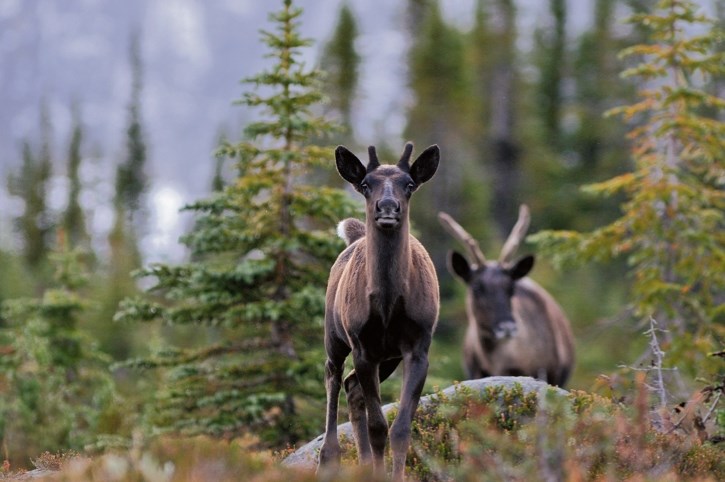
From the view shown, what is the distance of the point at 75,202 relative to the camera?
241 feet

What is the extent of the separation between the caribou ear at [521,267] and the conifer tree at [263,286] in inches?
122

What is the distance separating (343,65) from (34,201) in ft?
123

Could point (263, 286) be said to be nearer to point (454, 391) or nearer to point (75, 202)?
point (454, 391)

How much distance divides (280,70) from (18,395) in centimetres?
824

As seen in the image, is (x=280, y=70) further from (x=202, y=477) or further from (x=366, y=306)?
(x=202, y=477)

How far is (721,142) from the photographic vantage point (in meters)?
15.7

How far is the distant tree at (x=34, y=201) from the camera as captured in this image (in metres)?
69.3

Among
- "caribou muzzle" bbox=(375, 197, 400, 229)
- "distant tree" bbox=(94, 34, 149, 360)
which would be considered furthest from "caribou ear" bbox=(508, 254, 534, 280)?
"distant tree" bbox=(94, 34, 149, 360)

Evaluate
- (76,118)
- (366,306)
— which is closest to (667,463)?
(366,306)

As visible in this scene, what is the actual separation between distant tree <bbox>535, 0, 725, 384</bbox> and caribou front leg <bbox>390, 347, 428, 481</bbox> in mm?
8059

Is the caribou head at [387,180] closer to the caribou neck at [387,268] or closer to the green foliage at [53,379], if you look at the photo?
the caribou neck at [387,268]

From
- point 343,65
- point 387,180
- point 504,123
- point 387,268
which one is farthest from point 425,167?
point 504,123

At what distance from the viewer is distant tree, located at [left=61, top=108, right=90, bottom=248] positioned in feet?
231

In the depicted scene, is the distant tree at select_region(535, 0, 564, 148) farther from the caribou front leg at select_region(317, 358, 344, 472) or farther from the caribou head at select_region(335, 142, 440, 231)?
the caribou head at select_region(335, 142, 440, 231)
